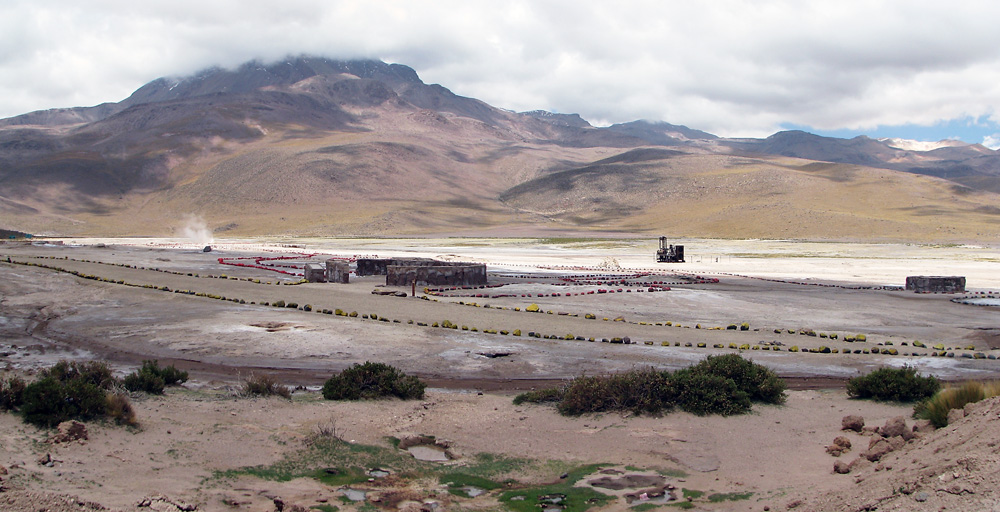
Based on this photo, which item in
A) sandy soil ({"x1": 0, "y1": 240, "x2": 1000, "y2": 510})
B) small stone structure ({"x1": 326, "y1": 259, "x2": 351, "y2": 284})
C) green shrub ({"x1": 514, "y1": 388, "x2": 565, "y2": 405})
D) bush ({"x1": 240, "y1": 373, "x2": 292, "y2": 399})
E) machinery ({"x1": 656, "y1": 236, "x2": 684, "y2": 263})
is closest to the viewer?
sandy soil ({"x1": 0, "y1": 240, "x2": 1000, "y2": 510})

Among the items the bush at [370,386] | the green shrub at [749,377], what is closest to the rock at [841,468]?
the green shrub at [749,377]

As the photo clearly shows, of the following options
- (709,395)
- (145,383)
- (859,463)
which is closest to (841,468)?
(859,463)

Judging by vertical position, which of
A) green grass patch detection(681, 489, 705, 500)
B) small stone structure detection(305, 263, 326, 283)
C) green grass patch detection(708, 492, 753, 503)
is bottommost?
green grass patch detection(681, 489, 705, 500)

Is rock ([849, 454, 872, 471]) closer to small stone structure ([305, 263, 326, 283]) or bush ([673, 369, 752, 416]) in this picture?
bush ([673, 369, 752, 416])

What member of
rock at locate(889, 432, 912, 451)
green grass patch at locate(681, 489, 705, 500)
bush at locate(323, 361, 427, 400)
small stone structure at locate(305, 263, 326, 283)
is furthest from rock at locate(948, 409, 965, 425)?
small stone structure at locate(305, 263, 326, 283)

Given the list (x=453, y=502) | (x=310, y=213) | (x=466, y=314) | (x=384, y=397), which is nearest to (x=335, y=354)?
(x=384, y=397)

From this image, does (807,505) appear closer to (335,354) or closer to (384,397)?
(384,397)
